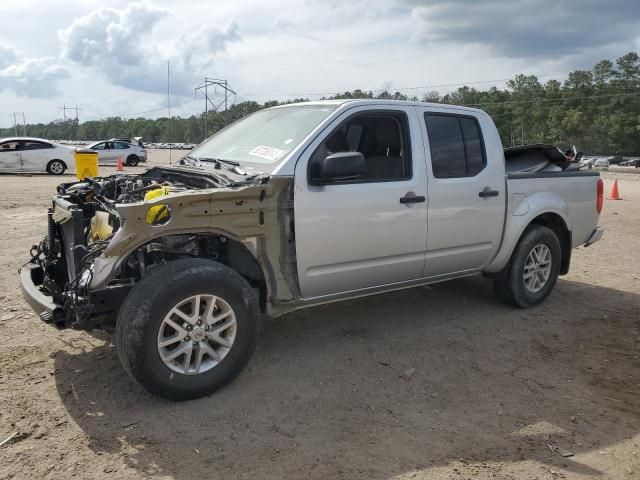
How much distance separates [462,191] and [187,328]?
2.62 metres

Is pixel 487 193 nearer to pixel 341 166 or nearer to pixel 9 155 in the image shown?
pixel 341 166

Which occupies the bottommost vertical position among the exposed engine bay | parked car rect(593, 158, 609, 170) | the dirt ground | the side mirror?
the dirt ground

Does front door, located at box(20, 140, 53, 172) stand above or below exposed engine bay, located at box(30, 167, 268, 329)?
above

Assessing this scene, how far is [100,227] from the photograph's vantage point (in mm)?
3926

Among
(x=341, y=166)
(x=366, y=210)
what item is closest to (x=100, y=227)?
(x=341, y=166)

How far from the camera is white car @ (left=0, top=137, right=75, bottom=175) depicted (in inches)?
808

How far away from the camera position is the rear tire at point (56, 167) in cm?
2131

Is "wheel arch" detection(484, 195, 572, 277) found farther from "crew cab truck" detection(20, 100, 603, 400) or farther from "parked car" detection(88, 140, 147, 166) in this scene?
"parked car" detection(88, 140, 147, 166)

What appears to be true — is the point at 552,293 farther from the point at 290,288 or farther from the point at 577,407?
the point at 290,288

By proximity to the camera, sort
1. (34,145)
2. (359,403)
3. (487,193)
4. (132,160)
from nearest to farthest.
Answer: (359,403) < (487,193) < (34,145) < (132,160)

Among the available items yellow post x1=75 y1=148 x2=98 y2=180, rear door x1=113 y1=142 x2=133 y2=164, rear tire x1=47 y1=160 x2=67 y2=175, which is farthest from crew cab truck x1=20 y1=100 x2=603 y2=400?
rear door x1=113 y1=142 x2=133 y2=164

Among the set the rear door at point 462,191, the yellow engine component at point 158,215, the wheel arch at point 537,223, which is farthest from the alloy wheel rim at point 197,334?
the wheel arch at point 537,223

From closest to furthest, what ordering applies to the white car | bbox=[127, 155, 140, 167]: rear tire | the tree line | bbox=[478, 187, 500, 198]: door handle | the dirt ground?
the dirt ground → bbox=[478, 187, 500, 198]: door handle → the white car → bbox=[127, 155, 140, 167]: rear tire → the tree line

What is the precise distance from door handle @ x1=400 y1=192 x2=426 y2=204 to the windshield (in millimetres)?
886
